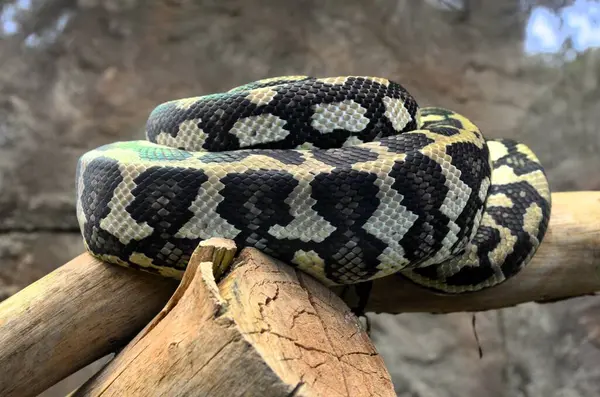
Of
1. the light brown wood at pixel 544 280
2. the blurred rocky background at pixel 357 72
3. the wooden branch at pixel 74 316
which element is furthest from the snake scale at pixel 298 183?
the blurred rocky background at pixel 357 72

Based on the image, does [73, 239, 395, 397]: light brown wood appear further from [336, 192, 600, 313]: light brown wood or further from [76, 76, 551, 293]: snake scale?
[336, 192, 600, 313]: light brown wood

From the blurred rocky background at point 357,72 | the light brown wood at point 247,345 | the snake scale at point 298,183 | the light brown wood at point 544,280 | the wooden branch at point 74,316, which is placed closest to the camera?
the light brown wood at point 247,345

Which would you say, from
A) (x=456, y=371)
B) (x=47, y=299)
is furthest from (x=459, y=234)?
(x=456, y=371)

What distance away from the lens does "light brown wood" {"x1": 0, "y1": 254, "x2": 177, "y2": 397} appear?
187 cm

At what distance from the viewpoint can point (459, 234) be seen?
198 centimetres

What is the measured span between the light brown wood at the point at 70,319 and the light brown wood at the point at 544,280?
959mm

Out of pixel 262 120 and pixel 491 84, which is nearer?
pixel 262 120

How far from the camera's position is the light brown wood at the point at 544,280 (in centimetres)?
248

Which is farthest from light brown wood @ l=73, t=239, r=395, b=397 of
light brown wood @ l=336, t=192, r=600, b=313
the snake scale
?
light brown wood @ l=336, t=192, r=600, b=313

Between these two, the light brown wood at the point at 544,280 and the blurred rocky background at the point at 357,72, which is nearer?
the light brown wood at the point at 544,280

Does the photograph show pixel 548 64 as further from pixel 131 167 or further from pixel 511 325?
pixel 131 167

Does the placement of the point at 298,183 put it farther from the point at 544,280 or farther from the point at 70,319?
the point at 544,280

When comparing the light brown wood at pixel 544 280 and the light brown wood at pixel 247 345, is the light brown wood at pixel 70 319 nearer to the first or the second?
the light brown wood at pixel 247 345

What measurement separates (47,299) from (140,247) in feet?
1.43
